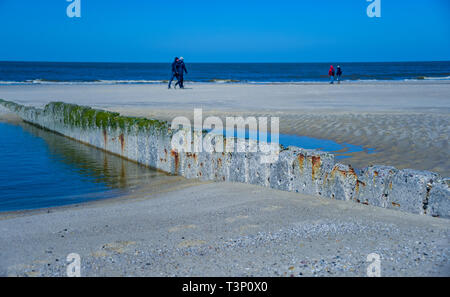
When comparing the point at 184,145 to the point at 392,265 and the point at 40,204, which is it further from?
the point at 392,265

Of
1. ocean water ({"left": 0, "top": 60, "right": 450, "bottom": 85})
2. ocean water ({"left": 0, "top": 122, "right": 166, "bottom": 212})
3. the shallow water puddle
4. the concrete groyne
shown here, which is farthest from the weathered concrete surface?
ocean water ({"left": 0, "top": 60, "right": 450, "bottom": 85})

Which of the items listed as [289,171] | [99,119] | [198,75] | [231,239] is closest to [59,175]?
[99,119]

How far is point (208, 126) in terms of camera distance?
10.9m

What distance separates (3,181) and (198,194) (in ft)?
11.4

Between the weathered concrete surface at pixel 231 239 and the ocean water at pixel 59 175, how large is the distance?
40.4 inches

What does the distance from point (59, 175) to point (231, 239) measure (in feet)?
15.1

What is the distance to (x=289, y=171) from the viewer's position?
5.05 meters

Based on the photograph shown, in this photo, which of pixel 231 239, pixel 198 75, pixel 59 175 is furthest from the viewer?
pixel 198 75

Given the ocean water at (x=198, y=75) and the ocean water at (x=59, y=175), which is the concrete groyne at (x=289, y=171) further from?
the ocean water at (x=198, y=75)

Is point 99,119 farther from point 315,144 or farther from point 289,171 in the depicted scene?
point 289,171

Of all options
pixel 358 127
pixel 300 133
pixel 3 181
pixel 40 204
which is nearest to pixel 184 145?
pixel 40 204

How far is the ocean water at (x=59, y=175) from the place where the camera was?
6.02 meters

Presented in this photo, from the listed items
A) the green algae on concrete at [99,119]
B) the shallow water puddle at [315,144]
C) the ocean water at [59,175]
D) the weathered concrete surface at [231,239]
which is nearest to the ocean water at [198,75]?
the green algae on concrete at [99,119]

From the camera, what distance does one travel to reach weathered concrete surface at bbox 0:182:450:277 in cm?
302
